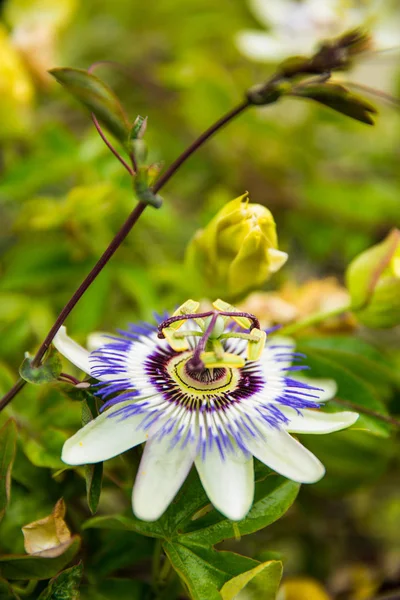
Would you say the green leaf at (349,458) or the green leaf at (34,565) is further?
the green leaf at (349,458)

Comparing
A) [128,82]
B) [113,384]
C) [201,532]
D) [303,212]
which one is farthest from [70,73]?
[128,82]

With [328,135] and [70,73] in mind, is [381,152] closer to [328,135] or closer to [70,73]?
[328,135]

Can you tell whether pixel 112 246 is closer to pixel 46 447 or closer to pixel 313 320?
pixel 46 447

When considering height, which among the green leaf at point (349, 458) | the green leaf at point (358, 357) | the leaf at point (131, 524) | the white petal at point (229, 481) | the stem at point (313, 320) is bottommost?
the green leaf at point (349, 458)

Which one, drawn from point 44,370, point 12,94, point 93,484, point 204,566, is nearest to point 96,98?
point 44,370

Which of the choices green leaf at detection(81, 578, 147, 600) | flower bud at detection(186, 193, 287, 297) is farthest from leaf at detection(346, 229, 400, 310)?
green leaf at detection(81, 578, 147, 600)

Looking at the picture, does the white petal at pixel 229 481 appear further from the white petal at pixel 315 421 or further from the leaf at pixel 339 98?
the leaf at pixel 339 98

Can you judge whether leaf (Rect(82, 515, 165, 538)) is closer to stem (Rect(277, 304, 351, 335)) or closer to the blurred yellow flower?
stem (Rect(277, 304, 351, 335))

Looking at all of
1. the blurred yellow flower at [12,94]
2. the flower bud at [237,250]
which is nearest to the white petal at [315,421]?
the flower bud at [237,250]

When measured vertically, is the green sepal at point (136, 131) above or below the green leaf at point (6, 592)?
above
